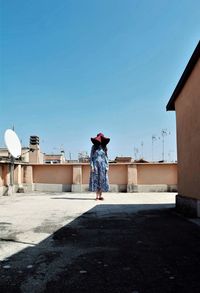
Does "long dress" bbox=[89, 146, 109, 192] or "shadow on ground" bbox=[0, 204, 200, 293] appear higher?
"long dress" bbox=[89, 146, 109, 192]

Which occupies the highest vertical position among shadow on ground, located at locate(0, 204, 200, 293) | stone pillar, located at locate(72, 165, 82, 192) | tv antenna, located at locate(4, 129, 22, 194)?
tv antenna, located at locate(4, 129, 22, 194)

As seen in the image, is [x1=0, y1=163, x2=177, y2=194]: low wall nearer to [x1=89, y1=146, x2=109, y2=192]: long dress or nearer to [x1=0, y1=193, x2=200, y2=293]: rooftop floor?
[x1=89, y1=146, x2=109, y2=192]: long dress

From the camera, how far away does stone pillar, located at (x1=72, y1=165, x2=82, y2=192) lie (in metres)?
16.9

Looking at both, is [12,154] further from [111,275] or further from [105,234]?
[111,275]

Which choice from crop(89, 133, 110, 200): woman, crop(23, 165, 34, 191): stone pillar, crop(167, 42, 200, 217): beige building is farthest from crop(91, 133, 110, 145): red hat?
crop(23, 165, 34, 191): stone pillar

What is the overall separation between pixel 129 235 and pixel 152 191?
11.3m

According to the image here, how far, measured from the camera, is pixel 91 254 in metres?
4.56

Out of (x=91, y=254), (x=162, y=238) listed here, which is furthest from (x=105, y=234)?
(x=91, y=254)

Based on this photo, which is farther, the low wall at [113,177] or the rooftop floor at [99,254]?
the low wall at [113,177]

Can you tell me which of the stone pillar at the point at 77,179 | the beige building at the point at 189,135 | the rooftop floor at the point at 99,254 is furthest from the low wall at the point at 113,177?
the rooftop floor at the point at 99,254

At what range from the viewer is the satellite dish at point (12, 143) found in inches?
594

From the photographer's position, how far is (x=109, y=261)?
421 cm

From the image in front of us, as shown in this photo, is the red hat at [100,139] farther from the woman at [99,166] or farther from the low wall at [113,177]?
the low wall at [113,177]

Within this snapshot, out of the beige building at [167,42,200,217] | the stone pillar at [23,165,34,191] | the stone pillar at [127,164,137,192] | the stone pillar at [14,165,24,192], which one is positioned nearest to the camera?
the beige building at [167,42,200,217]
